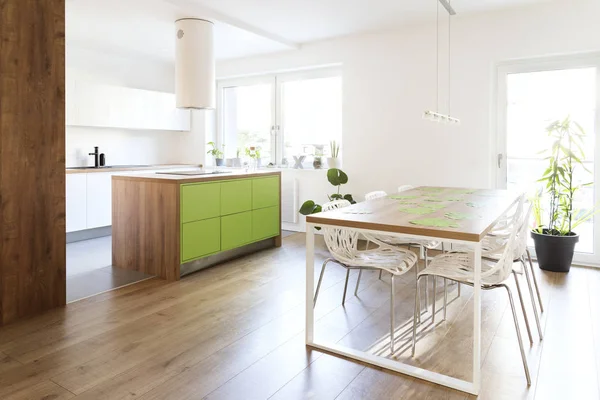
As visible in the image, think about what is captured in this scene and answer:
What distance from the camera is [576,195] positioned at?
437 cm

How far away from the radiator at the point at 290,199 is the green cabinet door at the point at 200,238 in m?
2.03

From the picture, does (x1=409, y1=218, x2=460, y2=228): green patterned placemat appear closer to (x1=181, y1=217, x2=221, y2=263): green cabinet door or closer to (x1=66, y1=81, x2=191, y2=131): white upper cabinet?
(x1=181, y1=217, x2=221, y2=263): green cabinet door

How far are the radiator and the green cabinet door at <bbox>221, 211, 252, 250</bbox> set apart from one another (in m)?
1.55

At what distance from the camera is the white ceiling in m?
4.30

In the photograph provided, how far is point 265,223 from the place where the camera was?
496cm

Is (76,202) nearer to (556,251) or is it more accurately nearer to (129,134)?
(129,134)

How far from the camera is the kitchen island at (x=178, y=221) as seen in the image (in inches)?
151

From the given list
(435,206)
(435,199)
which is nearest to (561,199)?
(435,199)

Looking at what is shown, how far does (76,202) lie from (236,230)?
2129 millimetres

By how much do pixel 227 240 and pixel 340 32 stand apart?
2795 millimetres

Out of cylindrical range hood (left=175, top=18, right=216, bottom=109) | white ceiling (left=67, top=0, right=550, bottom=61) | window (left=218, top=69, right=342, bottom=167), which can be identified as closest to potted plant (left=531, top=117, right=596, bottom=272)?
white ceiling (left=67, top=0, right=550, bottom=61)

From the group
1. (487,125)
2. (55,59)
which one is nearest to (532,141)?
(487,125)

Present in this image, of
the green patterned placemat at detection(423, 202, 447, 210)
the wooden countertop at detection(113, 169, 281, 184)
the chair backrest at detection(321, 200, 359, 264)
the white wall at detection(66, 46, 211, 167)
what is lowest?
the chair backrest at detection(321, 200, 359, 264)

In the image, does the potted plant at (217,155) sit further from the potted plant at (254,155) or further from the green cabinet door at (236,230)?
the green cabinet door at (236,230)
